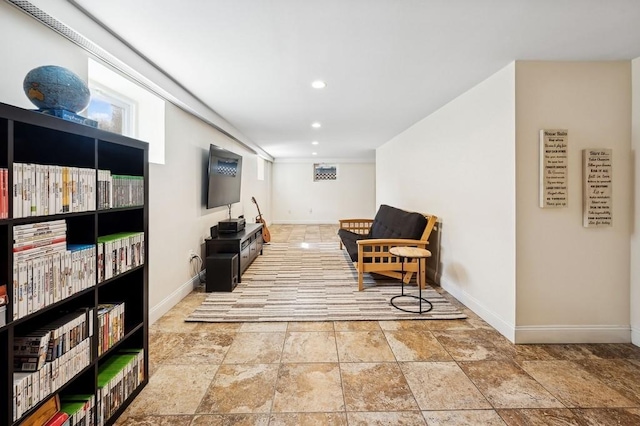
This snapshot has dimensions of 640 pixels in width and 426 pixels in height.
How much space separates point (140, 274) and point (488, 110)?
9.67 feet

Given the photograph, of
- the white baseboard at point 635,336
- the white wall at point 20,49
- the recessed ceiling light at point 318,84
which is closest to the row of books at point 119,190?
the white wall at point 20,49

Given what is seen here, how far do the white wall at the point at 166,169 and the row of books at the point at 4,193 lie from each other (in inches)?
30.4

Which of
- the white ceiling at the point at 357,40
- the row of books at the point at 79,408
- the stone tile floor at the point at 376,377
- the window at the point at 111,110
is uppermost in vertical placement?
the white ceiling at the point at 357,40

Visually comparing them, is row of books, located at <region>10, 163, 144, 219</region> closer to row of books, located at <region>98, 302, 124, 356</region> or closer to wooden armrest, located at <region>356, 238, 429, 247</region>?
row of books, located at <region>98, 302, 124, 356</region>

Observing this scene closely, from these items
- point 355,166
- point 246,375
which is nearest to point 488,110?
point 246,375

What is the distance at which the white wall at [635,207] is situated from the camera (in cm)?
218

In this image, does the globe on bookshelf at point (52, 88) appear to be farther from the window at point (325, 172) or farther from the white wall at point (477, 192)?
the window at point (325, 172)

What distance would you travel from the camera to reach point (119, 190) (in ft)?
4.92

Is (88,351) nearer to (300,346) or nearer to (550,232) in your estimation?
(300,346)

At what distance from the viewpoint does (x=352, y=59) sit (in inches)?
86.1

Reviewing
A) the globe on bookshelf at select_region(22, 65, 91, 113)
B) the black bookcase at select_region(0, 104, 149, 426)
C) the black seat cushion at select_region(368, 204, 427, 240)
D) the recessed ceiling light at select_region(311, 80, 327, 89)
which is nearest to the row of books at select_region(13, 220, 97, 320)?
the black bookcase at select_region(0, 104, 149, 426)

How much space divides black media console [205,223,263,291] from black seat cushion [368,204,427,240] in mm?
2006

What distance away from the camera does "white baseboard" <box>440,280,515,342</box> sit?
2.32m

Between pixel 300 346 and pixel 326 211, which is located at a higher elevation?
pixel 326 211
